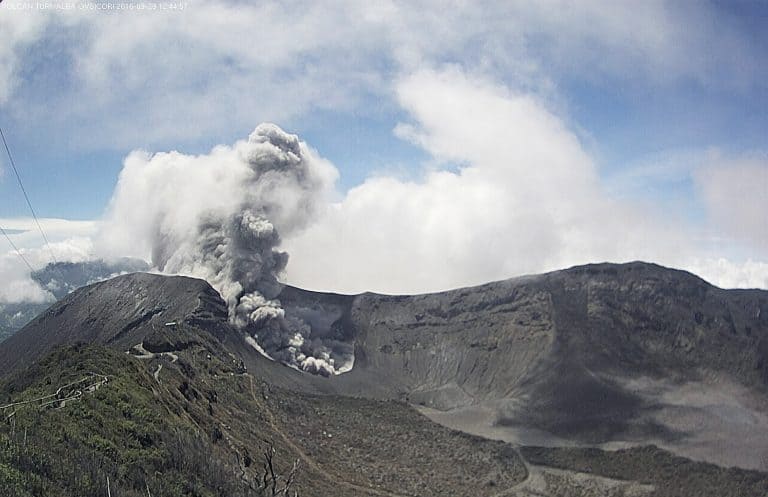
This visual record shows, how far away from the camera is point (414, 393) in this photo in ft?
453

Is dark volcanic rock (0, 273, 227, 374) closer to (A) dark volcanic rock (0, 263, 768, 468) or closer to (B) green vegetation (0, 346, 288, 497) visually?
(A) dark volcanic rock (0, 263, 768, 468)

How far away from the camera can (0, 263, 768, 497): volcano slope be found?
45.3m

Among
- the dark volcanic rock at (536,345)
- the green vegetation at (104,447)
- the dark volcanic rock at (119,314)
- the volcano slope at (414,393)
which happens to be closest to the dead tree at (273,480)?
the volcano slope at (414,393)

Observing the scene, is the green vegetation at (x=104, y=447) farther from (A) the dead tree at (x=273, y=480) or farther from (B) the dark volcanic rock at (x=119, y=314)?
(B) the dark volcanic rock at (x=119, y=314)

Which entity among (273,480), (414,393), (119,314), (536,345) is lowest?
(273,480)

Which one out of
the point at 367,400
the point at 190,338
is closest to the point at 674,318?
the point at 367,400

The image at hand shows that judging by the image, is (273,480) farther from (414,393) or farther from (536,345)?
(536,345)

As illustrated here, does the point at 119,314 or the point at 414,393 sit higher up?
the point at 119,314

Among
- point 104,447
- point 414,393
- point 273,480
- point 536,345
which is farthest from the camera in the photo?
point 536,345

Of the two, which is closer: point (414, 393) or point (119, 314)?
point (414, 393)

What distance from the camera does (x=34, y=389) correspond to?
53.7 metres

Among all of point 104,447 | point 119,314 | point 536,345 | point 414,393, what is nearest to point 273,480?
point 104,447

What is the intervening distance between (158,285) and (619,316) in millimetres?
107005

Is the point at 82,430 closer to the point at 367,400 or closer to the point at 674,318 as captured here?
the point at 367,400
